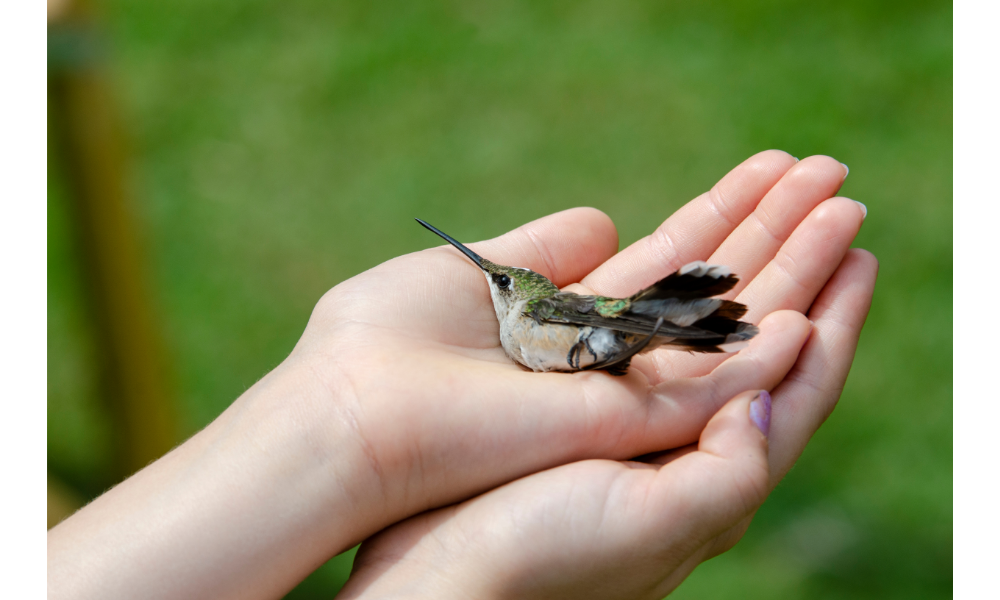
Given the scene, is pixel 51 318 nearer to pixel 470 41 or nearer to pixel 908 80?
pixel 470 41

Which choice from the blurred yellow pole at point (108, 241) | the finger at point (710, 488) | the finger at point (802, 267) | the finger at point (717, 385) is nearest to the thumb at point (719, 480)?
the finger at point (710, 488)

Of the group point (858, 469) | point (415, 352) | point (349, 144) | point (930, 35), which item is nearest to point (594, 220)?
point (415, 352)

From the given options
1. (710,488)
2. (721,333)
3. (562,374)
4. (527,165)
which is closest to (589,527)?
(710,488)

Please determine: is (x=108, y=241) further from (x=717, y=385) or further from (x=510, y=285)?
(x=717, y=385)

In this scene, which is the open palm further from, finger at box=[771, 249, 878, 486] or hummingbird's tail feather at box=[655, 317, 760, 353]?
hummingbird's tail feather at box=[655, 317, 760, 353]

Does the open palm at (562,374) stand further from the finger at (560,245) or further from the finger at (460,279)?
the finger at (560,245)

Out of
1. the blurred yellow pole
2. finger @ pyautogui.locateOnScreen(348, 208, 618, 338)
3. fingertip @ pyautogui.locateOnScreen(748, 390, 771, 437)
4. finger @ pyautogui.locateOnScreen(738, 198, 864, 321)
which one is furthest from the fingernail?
the blurred yellow pole
